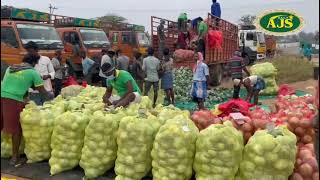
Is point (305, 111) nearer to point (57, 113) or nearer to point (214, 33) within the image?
point (57, 113)

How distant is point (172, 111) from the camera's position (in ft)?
18.1

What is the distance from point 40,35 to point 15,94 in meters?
8.07

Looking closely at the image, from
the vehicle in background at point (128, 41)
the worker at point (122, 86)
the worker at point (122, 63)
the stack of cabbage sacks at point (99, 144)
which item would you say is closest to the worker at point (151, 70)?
the worker at point (122, 63)

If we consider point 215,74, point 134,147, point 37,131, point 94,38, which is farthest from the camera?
point 94,38

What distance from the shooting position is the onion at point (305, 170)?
4422mm

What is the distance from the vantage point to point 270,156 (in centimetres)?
420

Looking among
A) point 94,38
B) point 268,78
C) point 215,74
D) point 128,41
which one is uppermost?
point 94,38

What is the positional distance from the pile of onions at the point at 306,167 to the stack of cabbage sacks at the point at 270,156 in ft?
0.64

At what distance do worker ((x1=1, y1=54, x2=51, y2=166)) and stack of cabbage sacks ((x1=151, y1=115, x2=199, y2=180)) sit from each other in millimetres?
1932

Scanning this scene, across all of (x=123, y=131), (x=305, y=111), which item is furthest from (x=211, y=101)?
(x=123, y=131)

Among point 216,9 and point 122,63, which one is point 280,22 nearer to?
point 216,9

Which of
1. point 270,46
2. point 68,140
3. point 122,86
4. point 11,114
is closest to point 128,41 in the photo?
point 122,86

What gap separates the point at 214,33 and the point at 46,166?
10532mm

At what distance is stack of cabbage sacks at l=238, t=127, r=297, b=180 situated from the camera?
420 centimetres
